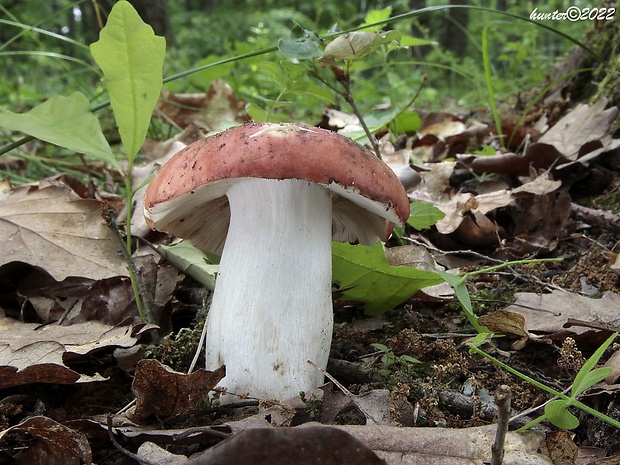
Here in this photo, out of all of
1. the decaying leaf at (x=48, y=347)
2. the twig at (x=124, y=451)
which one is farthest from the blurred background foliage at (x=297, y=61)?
the twig at (x=124, y=451)

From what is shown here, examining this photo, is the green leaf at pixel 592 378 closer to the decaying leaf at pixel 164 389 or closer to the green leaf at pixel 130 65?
the decaying leaf at pixel 164 389

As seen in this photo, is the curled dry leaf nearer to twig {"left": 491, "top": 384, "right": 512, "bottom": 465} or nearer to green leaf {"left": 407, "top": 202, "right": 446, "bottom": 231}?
twig {"left": 491, "top": 384, "right": 512, "bottom": 465}

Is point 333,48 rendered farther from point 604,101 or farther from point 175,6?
point 175,6

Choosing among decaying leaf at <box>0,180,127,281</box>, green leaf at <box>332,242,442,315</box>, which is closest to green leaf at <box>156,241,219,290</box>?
decaying leaf at <box>0,180,127,281</box>

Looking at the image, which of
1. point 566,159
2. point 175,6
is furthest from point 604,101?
point 175,6

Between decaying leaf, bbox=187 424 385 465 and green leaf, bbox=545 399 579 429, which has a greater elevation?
decaying leaf, bbox=187 424 385 465

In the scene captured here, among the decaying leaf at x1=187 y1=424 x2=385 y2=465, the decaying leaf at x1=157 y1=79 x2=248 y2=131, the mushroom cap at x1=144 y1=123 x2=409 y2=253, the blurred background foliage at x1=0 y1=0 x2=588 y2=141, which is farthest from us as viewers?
the decaying leaf at x1=157 y1=79 x2=248 y2=131

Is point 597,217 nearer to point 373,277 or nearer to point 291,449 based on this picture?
point 373,277
